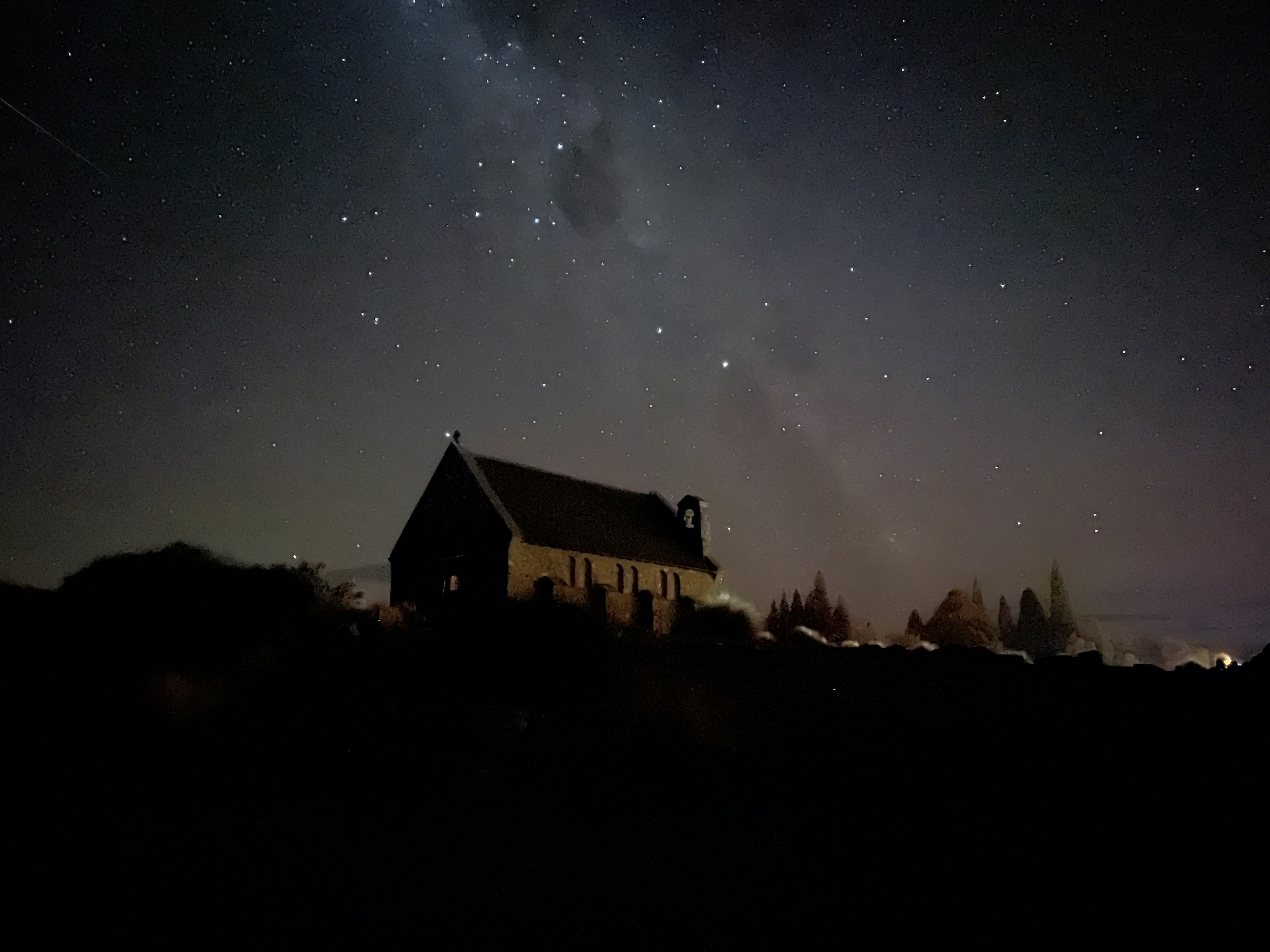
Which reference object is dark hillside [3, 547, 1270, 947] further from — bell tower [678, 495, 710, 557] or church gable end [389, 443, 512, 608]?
bell tower [678, 495, 710, 557]

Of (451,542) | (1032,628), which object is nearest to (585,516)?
(451,542)

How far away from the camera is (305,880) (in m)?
10.5

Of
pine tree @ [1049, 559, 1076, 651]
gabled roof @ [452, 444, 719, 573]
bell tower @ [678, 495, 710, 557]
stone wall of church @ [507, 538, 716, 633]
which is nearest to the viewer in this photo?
stone wall of church @ [507, 538, 716, 633]

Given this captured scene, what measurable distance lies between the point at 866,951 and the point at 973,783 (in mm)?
8342

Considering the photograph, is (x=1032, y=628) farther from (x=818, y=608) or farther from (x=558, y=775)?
(x=558, y=775)

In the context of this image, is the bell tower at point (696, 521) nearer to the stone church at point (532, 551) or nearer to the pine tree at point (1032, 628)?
the stone church at point (532, 551)

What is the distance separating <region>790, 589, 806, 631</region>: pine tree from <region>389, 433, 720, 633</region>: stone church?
4392 cm

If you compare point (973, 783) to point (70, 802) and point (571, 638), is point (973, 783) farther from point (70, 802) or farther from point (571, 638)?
point (70, 802)

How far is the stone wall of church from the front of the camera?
3219 cm

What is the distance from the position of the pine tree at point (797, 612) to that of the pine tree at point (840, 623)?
2773mm

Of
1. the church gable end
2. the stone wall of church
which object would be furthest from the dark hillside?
the church gable end


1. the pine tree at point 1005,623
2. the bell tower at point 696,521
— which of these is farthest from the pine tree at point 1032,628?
the bell tower at point 696,521

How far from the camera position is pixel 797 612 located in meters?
84.5

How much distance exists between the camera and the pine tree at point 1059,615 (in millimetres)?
99062
